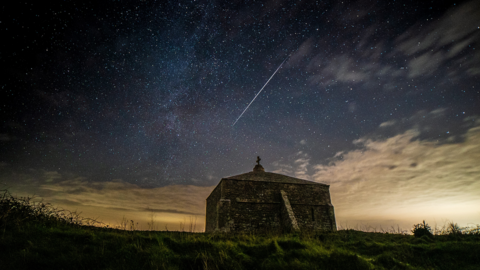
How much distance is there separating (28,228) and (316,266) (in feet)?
32.3

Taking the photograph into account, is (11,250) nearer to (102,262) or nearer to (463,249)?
(102,262)

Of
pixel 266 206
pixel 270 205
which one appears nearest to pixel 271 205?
pixel 270 205

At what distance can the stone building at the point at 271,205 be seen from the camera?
1933cm

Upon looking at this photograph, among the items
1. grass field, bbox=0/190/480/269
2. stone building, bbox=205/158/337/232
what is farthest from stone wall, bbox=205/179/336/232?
grass field, bbox=0/190/480/269

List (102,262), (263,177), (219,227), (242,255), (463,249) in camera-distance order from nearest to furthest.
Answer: (102,262)
(242,255)
(463,249)
(219,227)
(263,177)

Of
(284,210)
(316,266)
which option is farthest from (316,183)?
(316,266)

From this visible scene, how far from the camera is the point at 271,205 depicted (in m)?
20.9

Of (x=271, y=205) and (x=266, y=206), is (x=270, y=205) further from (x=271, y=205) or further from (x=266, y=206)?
(x=266, y=206)

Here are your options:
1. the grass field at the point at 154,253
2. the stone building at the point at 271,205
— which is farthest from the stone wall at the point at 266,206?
the grass field at the point at 154,253

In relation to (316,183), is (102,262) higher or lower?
lower

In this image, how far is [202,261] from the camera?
6.95 meters

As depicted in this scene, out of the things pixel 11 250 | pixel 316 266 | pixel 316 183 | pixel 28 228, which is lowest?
pixel 316 266

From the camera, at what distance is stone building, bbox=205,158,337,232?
761 inches

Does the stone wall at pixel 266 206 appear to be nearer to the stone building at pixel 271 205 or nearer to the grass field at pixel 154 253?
the stone building at pixel 271 205
